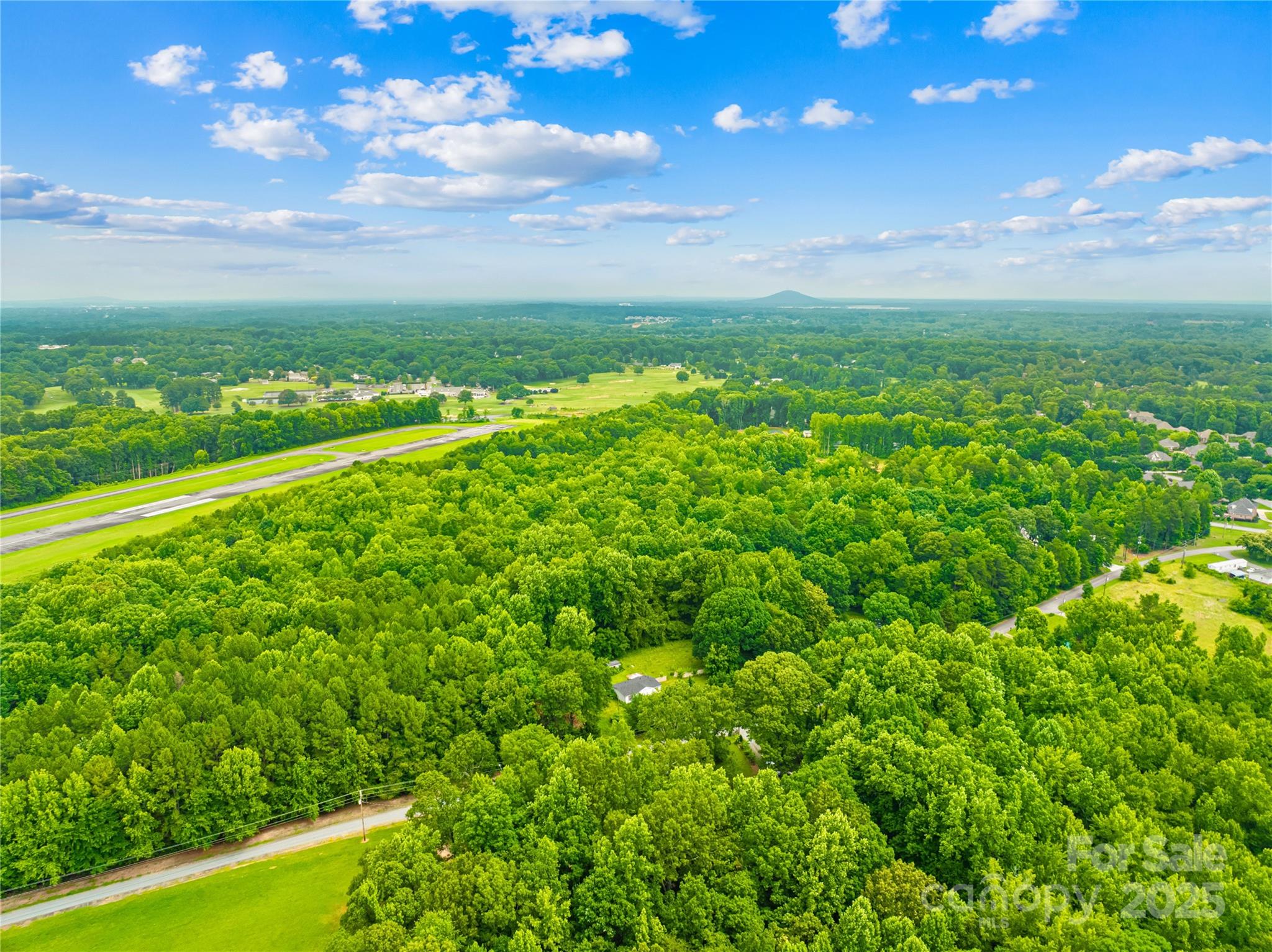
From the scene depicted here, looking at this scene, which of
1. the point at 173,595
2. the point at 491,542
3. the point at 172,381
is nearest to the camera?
the point at 173,595

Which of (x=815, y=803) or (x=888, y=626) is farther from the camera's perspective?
(x=888, y=626)

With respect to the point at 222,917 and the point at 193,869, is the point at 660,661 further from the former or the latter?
the point at 193,869

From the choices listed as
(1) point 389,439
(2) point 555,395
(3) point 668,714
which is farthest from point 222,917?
(2) point 555,395

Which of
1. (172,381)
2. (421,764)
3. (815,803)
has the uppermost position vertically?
(172,381)

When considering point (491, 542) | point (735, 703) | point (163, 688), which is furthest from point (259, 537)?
point (735, 703)

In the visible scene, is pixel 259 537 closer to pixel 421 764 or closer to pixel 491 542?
pixel 491 542

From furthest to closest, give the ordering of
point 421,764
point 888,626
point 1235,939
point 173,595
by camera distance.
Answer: point 173,595
point 888,626
point 421,764
point 1235,939

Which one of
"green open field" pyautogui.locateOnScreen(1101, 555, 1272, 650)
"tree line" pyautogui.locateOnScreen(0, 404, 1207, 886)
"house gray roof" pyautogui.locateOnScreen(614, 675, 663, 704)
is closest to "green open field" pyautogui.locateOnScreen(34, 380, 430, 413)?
"tree line" pyautogui.locateOnScreen(0, 404, 1207, 886)

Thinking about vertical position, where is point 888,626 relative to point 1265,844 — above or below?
above
